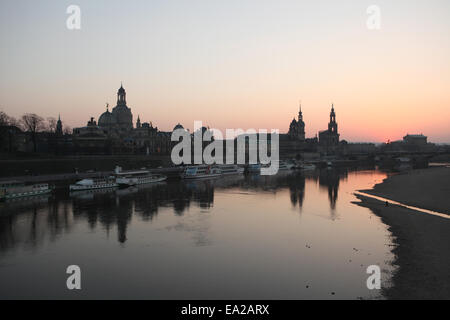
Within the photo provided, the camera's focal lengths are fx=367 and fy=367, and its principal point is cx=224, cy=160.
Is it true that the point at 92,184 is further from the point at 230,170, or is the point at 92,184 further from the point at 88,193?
the point at 230,170

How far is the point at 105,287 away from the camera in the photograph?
63.5 ft

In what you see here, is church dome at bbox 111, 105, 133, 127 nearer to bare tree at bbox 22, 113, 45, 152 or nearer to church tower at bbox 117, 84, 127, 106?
church tower at bbox 117, 84, 127, 106

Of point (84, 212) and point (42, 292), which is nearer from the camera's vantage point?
point (42, 292)

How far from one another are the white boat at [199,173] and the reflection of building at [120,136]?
36844 mm

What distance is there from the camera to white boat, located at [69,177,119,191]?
58125 mm

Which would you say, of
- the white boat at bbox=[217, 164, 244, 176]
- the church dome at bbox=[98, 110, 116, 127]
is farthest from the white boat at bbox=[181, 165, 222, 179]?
the church dome at bbox=[98, 110, 116, 127]

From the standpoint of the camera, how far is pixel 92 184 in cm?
6038

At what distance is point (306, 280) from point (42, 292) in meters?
13.8

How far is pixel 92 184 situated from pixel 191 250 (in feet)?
130

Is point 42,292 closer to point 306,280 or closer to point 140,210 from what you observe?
point 306,280

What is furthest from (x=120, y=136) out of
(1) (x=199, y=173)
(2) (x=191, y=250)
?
(2) (x=191, y=250)

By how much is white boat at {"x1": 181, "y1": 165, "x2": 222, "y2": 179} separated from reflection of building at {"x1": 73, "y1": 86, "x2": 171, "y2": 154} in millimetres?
36844
